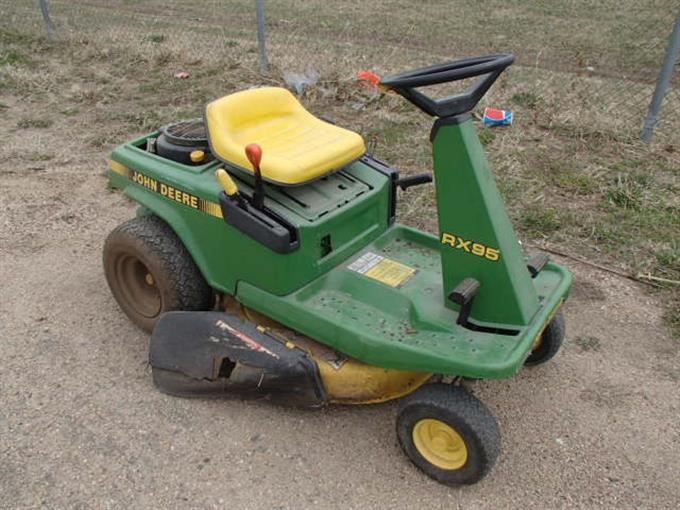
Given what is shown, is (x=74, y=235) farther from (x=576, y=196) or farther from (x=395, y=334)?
(x=576, y=196)

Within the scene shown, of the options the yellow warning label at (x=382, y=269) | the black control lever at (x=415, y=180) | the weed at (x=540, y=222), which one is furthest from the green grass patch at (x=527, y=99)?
the yellow warning label at (x=382, y=269)

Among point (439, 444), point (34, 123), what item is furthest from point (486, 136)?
point (34, 123)

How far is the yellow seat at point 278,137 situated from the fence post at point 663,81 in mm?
3088

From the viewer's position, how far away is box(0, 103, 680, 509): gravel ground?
7.90ft

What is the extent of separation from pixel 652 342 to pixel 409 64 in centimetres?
506

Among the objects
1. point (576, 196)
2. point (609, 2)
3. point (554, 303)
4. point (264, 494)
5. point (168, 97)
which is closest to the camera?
point (264, 494)

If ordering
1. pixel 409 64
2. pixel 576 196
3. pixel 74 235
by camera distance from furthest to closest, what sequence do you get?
pixel 409 64
pixel 576 196
pixel 74 235

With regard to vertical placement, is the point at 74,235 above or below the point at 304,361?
below

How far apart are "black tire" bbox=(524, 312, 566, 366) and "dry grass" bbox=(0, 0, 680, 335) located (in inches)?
32.0

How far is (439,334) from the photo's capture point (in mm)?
2463

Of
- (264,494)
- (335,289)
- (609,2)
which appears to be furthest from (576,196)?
(609,2)

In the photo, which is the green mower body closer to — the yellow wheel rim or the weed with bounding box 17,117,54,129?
the yellow wheel rim

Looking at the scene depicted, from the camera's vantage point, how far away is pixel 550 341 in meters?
2.91

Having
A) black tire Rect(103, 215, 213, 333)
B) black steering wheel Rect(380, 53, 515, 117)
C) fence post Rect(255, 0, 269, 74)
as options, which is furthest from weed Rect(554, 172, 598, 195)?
fence post Rect(255, 0, 269, 74)
